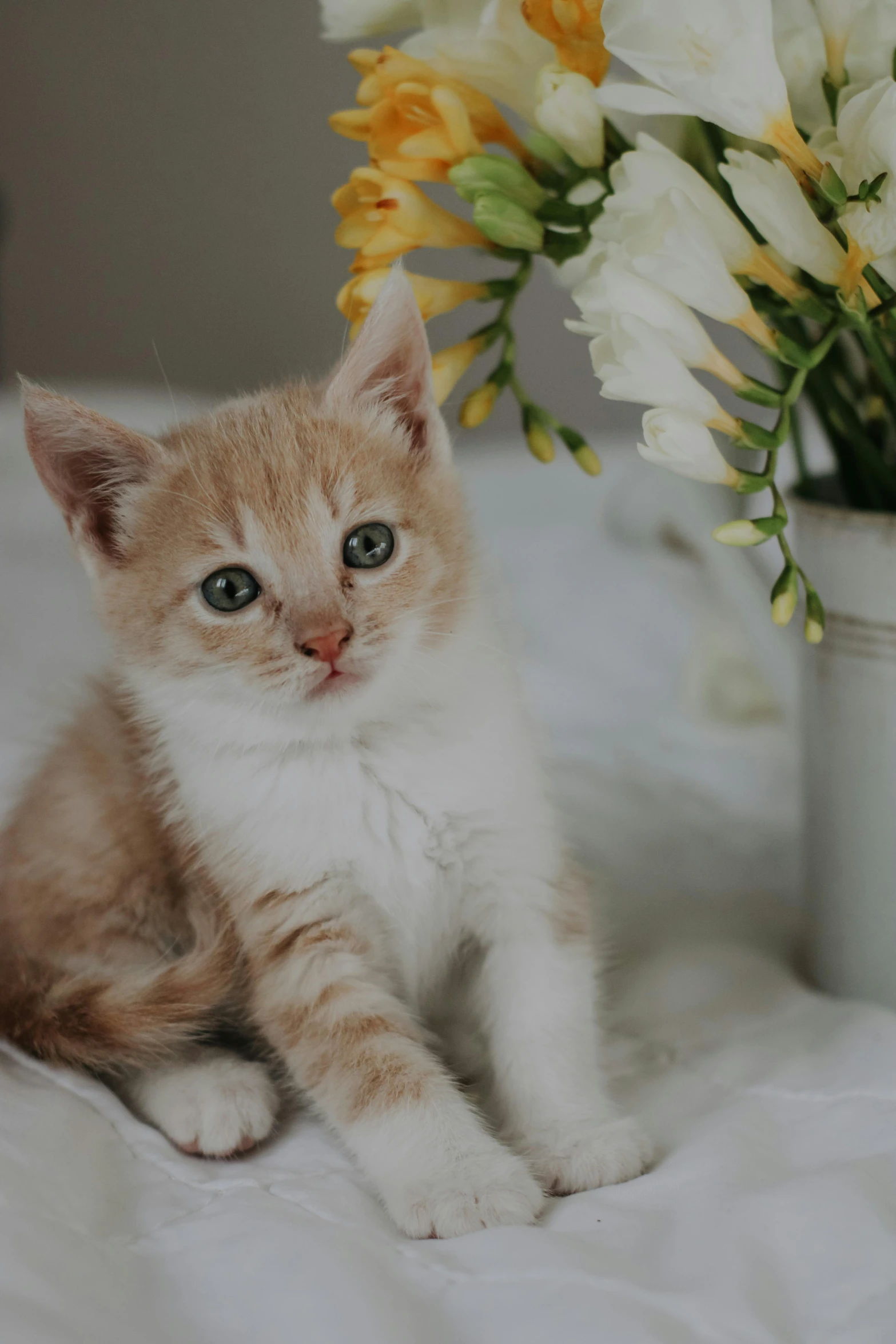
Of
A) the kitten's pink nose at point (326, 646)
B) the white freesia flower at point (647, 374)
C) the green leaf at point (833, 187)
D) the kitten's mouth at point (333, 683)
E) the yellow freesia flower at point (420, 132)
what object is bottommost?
the kitten's mouth at point (333, 683)

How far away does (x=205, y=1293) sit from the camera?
1.65 ft

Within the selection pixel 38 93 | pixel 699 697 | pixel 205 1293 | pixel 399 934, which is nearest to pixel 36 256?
pixel 38 93

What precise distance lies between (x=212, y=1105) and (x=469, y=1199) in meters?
0.17

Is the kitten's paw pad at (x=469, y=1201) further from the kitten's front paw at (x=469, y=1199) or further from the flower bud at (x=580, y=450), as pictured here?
the flower bud at (x=580, y=450)

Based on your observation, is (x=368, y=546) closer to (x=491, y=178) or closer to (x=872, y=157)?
(x=491, y=178)

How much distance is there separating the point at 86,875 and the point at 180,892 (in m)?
0.06

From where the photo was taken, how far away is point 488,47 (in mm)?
669

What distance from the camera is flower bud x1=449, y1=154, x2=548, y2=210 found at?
65 cm

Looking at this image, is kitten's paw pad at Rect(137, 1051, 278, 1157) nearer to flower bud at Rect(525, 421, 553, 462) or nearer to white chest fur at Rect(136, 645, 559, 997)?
white chest fur at Rect(136, 645, 559, 997)

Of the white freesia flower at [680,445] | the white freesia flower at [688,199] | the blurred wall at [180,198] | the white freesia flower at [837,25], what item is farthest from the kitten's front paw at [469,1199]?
the blurred wall at [180,198]

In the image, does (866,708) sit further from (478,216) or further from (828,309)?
(478,216)

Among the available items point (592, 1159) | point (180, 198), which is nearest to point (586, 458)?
point (592, 1159)

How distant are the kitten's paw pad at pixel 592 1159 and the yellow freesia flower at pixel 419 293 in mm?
498

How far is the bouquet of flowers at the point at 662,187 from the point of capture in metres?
0.55
